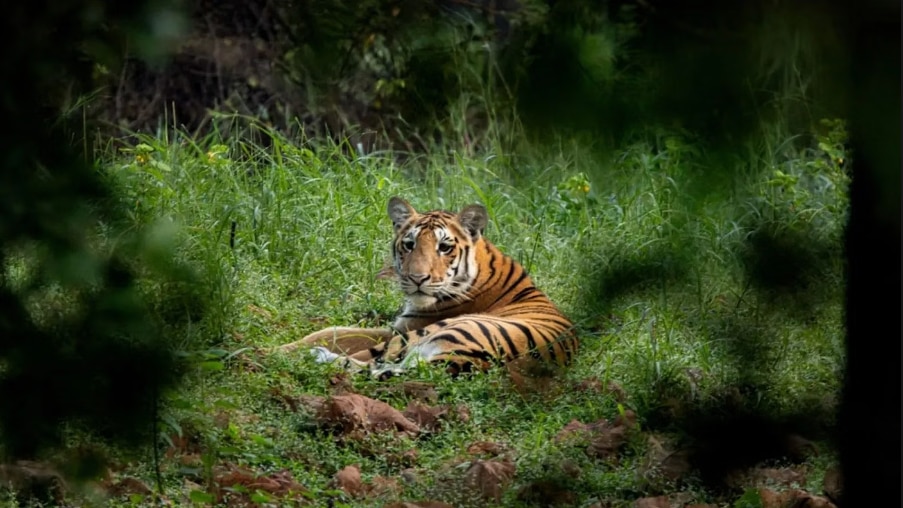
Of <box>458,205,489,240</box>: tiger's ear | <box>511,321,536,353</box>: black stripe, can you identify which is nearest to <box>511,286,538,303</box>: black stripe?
<box>458,205,489,240</box>: tiger's ear

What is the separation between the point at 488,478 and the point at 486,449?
652 mm

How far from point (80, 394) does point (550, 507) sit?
2794mm

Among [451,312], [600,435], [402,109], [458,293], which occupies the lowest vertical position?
[451,312]

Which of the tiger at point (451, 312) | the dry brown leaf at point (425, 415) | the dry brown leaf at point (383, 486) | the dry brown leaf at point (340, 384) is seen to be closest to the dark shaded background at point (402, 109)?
the dry brown leaf at point (383, 486)

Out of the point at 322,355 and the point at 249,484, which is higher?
the point at 249,484

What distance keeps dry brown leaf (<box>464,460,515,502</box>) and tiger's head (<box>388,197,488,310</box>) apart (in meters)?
2.53

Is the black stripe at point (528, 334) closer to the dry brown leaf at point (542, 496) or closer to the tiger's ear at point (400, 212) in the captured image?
the tiger's ear at point (400, 212)

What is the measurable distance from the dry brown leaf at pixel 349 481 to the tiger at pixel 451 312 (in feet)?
4.76

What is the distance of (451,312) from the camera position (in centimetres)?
716

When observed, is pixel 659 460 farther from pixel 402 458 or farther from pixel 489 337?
pixel 489 337

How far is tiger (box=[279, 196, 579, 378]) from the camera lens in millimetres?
6203

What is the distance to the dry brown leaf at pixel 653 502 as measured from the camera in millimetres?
4297

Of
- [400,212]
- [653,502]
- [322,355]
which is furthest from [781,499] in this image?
[400,212]

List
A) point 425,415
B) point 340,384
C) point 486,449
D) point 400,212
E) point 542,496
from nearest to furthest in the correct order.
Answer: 1. point 542,496
2. point 486,449
3. point 425,415
4. point 340,384
5. point 400,212
